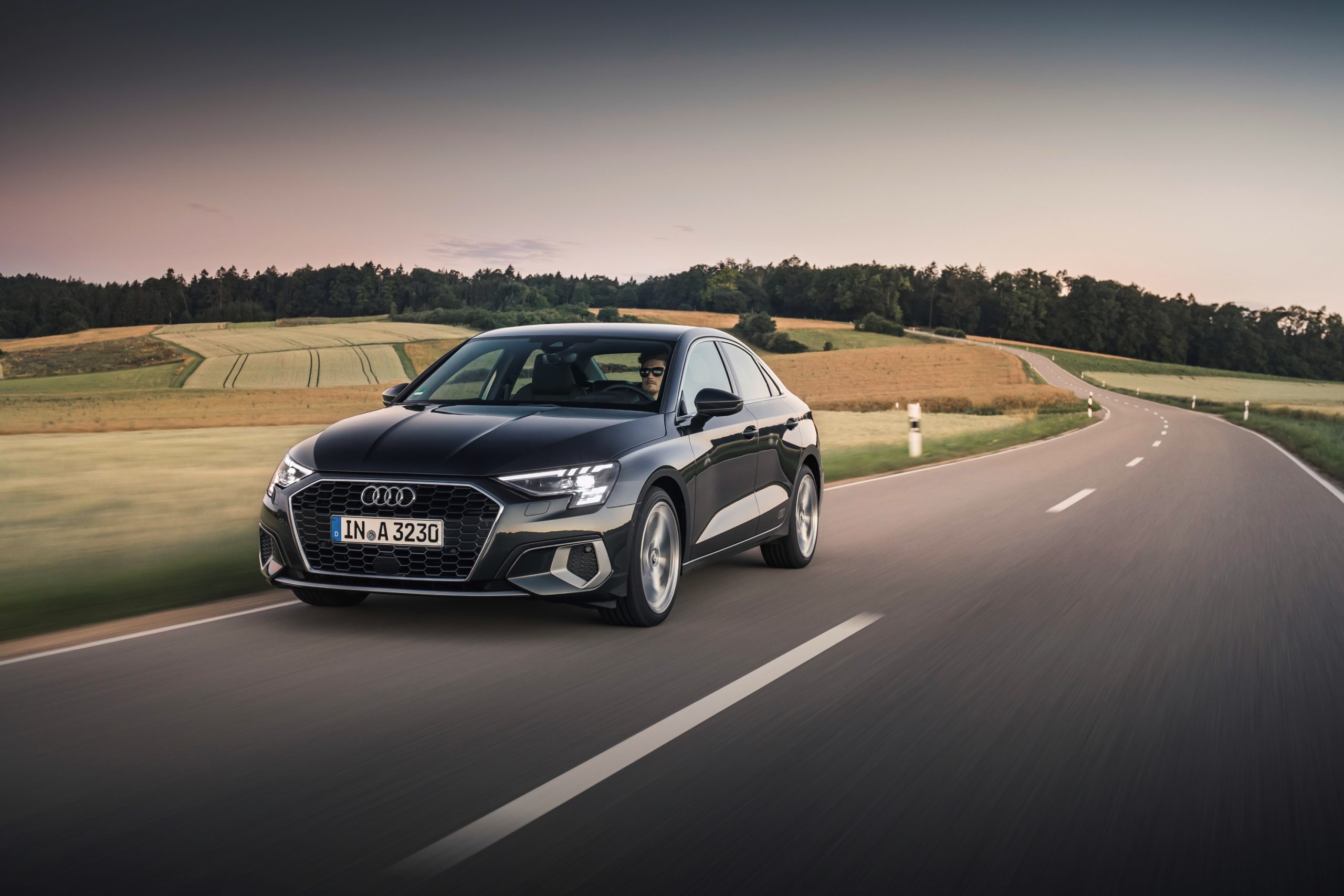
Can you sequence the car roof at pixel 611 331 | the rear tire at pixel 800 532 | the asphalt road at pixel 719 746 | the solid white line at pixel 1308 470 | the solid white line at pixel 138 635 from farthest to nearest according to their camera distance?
the solid white line at pixel 1308 470 < the rear tire at pixel 800 532 < the car roof at pixel 611 331 < the solid white line at pixel 138 635 < the asphalt road at pixel 719 746

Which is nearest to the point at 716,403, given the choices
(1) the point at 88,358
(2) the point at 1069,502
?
(2) the point at 1069,502

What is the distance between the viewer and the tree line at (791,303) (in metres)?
83.7

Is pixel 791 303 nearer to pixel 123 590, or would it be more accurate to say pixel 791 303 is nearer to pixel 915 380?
pixel 915 380

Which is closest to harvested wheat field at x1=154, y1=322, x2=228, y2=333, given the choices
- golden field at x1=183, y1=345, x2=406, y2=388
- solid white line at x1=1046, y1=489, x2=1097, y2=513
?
golden field at x1=183, y1=345, x2=406, y2=388

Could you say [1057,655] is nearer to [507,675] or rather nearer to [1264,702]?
[1264,702]

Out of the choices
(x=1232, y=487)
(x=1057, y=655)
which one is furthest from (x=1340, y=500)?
(x=1057, y=655)

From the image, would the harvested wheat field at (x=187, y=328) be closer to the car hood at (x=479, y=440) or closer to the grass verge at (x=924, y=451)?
the grass verge at (x=924, y=451)

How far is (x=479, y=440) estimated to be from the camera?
228 inches

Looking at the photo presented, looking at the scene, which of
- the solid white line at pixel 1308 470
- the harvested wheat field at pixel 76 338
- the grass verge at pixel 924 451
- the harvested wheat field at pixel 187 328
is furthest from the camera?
the harvested wheat field at pixel 187 328

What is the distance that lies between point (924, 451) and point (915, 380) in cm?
4761

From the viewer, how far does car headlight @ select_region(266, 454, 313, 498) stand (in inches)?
228

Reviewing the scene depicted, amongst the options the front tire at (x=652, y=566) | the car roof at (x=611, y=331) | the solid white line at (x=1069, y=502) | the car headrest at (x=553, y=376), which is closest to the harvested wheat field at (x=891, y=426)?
the solid white line at (x=1069, y=502)

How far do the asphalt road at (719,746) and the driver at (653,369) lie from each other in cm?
134

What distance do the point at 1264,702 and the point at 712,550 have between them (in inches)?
123
